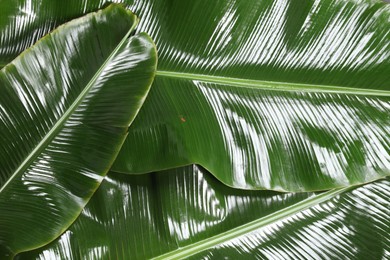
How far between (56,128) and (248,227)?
39 cm

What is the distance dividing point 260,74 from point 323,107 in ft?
0.42

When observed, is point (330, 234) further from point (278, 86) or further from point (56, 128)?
point (56, 128)

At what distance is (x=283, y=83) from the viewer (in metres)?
0.79

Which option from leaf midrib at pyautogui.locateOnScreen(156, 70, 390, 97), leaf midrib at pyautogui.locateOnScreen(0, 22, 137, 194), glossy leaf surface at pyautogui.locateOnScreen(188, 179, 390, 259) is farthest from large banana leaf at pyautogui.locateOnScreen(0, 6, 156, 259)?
glossy leaf surface at pyautogui.locateOnScreen(188, 179, 390, 259)

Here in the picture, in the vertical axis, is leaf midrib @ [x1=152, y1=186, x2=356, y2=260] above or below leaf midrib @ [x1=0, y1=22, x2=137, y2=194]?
below

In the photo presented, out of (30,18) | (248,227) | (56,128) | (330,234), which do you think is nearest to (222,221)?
(248,227)

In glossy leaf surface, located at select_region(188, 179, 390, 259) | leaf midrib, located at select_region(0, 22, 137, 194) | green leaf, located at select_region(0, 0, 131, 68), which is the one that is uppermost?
green leaf, located at select_region(0, 0, 131, 68)

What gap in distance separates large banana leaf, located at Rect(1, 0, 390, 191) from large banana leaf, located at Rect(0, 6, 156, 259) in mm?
90

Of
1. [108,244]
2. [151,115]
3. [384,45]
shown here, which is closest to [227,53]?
[151,115]

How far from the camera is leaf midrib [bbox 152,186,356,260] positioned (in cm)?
78

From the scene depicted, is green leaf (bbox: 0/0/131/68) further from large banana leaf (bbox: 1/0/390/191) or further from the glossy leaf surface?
the glossy leaf surface

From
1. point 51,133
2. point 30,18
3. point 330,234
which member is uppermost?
point 30,18

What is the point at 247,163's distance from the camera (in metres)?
0.76

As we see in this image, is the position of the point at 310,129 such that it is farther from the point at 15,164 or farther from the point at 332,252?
the point at 15,164
